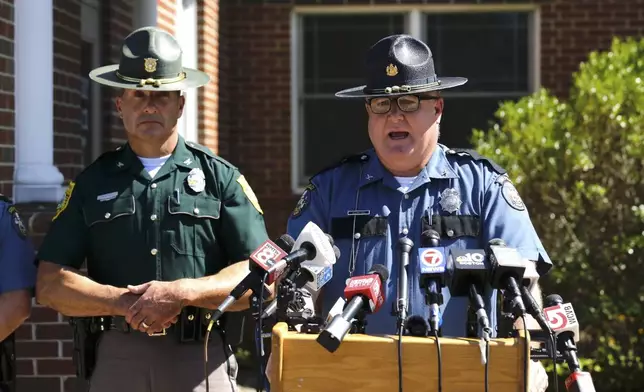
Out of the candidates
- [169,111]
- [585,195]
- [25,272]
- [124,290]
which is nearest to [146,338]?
[124,290]

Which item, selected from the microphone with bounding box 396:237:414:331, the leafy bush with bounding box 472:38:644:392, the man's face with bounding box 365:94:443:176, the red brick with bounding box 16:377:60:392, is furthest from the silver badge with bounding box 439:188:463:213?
the leafy bush with bounding box 472:38:644:392

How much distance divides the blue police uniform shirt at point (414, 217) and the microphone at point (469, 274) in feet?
1.60

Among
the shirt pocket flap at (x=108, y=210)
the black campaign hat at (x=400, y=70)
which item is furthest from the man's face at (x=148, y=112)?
the black campaign hat at (x=400, y=70)

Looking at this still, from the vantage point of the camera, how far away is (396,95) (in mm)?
3580

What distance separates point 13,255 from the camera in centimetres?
411

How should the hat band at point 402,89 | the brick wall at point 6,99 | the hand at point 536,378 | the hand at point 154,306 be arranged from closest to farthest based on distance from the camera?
the hand at point 536,378, the hat band at point 402,89, the hand at point 154,306, the brick wall at point 6,99

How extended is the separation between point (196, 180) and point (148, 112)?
322 mm

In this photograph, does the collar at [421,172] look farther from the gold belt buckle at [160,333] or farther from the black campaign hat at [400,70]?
the gold belt buckle at [160,333]

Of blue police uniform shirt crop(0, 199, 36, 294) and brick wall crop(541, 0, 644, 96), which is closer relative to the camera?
blue police uniform shirt crop(0, 199, 36, 294)

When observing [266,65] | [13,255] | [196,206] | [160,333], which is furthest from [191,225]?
[266,65]

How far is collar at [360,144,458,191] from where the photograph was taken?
12.3ft

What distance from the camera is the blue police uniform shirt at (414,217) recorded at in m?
3.61

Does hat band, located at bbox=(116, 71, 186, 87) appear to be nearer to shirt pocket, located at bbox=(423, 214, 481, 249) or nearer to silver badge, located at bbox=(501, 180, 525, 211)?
shirt pocket, located at bbox=(423, 214, 481, 249)

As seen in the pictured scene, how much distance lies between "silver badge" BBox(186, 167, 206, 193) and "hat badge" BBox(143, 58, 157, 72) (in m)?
0.42
